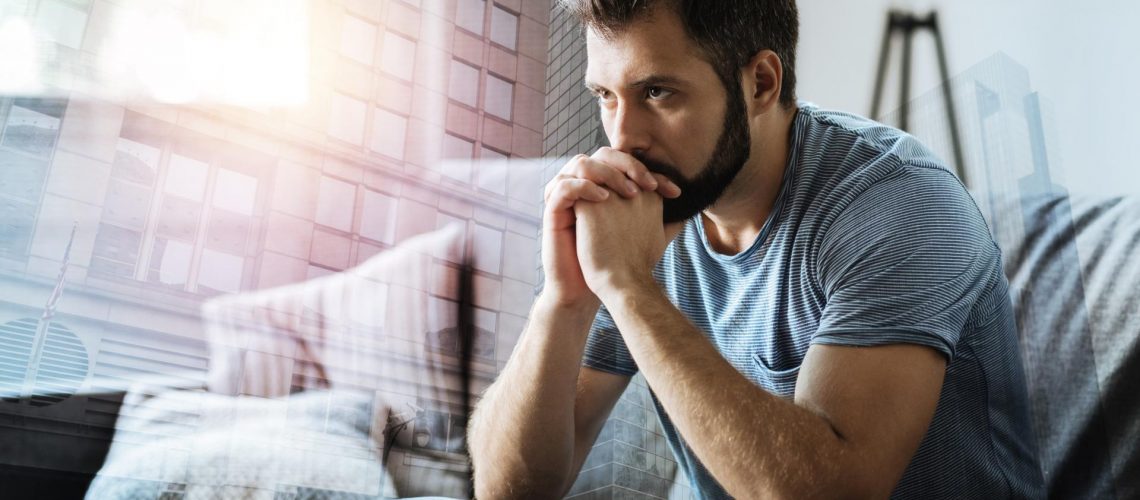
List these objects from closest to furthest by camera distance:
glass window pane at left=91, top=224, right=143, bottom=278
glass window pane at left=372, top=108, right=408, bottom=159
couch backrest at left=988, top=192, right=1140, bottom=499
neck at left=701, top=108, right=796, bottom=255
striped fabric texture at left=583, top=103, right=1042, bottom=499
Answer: striped fabric texture at left=583, top=103, right=1042, bottom=499 < neck at left=701, top=108, right=796, bottom=255 < couch backrest at left=988, top=192, right=1140, bottom=499 < glass window pane at left=91, top=224, right=143, bottom=278 < glass window pane at left=372, top=108, right=408, bottom=159

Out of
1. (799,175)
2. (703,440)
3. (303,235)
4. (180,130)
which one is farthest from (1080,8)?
(180,130)

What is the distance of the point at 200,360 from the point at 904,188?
150cm

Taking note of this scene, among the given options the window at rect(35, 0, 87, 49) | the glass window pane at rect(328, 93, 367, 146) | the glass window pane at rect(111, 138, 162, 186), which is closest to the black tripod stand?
the glass window pane at rect(328, 93, 367, 146)

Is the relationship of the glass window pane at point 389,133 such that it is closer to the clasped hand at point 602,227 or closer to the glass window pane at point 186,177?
the glass window pane at point 186,177

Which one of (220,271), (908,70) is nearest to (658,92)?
(908,70)

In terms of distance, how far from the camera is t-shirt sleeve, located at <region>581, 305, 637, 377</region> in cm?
104

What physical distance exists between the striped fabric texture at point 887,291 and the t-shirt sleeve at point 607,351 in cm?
11

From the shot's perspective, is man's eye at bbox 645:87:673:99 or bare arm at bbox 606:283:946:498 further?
man's eye at bbox 645:87:673:99

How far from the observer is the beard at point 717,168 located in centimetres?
91

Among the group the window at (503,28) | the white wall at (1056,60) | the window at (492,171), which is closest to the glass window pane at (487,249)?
the window at (492,171)

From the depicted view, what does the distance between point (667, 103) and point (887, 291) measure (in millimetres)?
317

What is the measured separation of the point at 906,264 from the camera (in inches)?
29.5

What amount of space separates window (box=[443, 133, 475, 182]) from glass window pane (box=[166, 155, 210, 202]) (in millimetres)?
668

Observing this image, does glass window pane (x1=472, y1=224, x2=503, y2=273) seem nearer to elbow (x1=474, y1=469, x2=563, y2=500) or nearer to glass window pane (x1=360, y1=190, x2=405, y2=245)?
glass window pane (x1=360, y1=190, x2=405, y2=245)
